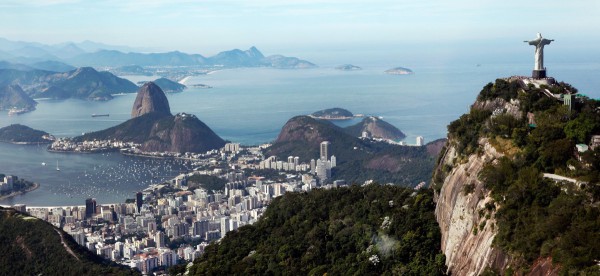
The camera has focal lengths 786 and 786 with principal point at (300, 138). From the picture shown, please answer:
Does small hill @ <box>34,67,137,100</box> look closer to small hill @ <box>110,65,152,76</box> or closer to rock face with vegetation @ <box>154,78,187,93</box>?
rock face with vegetation @ <box>154,78,187,93</box>

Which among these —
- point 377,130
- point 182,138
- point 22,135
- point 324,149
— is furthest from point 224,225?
point 22,135

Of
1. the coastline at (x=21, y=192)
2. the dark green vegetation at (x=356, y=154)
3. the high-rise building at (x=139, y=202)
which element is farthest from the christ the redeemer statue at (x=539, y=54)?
the coastline at (x=21, y=192)

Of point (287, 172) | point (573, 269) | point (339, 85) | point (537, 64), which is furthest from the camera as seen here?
point (339, 85)

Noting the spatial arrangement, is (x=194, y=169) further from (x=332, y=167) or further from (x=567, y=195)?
(x=567, y=195)

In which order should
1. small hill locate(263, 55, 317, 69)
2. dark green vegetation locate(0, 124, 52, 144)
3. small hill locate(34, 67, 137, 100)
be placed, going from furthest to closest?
small hill locate(263, 55, 317, 69), small hill locate(34, 67, 137, 100), dark green vegetation locate(0, 124, 52, 144)

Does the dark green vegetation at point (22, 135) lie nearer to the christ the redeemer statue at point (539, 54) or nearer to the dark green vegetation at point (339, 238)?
the dark green vegetation at point (339, 238)

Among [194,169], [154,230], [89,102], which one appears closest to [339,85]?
[89,102]

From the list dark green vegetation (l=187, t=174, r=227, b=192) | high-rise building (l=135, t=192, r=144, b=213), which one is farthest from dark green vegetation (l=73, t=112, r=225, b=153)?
high-rise building (l=135, t=192, r=144, b=213)
